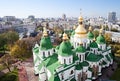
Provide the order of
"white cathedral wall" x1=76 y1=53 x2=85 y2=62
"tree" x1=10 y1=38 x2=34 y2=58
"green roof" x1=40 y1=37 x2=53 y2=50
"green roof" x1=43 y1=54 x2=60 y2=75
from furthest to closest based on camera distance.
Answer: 1. "tree" x1=10 y1=38 x2=34 y2=58
2. "green roof" x1=40 y1=37 x2=53 y2=50
3. "white cathedral wall" x1=76 y1=53 x2=85 y2=62
4. "green roof" x1=43 y1=54 x2=60 y2=75

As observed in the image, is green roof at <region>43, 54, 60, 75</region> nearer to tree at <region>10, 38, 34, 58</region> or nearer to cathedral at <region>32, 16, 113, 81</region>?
cathedral at <region>32, 16, 113, 81</region>

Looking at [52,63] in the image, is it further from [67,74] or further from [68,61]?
[67,74]

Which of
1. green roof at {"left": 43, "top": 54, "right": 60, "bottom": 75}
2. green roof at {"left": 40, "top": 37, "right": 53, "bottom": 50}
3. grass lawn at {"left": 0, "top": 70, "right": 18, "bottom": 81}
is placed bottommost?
grass lawn at {"left": 0, "top": 70, "right": 18, "bottom": 81}

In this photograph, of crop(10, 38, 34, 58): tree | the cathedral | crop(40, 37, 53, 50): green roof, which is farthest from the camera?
crop(10, 38, 34, 58): tree

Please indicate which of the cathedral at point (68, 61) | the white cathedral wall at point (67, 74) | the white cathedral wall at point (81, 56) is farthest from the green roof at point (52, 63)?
the white cathedral wall at point (81, 56)

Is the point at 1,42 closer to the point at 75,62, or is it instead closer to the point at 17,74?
the point at 17,74

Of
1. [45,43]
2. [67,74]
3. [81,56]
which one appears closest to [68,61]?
[67,74]

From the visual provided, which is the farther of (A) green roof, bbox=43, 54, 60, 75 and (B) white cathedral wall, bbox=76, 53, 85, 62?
(B) white cathedral wall, bbox=76, 53, 85, 62

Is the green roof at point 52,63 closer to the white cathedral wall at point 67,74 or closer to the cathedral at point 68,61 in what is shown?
the cathedral at point 68,61

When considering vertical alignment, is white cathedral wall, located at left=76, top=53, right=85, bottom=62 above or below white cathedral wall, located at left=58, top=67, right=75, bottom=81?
above

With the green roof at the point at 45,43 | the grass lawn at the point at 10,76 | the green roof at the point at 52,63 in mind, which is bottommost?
the grass lawn at the point at 10,76

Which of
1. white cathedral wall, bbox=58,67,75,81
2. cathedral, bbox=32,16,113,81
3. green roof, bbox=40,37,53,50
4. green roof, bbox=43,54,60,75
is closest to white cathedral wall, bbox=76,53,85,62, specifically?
cathedral, bbox=32,16,113,81
